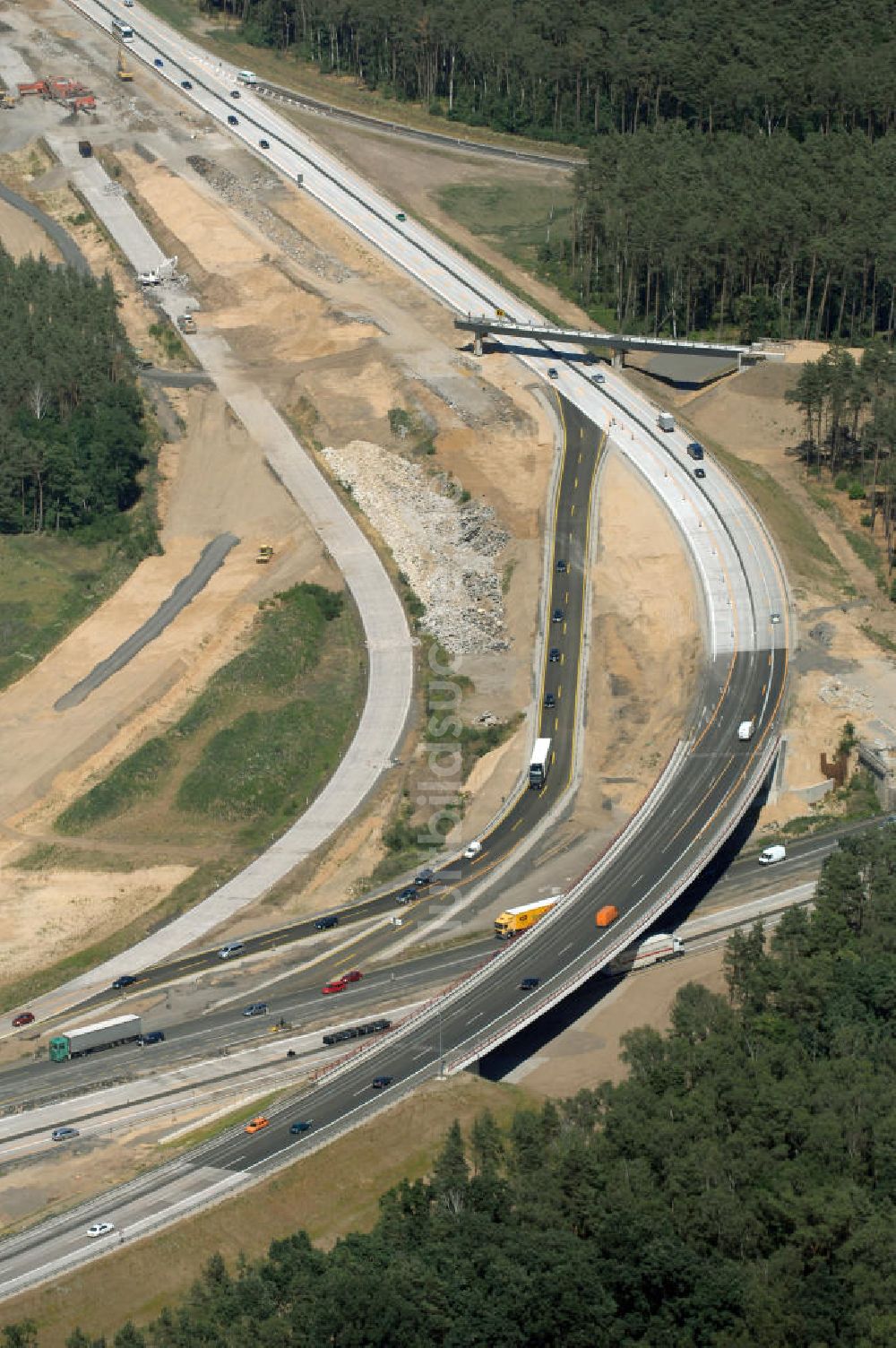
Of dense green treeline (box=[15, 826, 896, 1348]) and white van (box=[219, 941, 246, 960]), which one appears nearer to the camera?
dense green treeline (box=[15, 826, 896, 1348])

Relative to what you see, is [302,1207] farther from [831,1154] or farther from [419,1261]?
[831,1154]

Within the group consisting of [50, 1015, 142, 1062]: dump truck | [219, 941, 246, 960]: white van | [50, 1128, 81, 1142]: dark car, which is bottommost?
[50, 1128, 81, 1142]: dark car

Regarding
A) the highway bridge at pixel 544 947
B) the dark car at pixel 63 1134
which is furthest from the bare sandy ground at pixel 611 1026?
the dark car at pixel 63 1134

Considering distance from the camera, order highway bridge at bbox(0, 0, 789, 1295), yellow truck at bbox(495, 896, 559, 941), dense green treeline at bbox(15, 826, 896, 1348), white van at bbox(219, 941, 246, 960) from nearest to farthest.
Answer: dense green treeline at bbox(15, 826, 896, 1348), highway bridge at bbox(0, 0, 789, 1295), yellow truck at bbox(495, 896, 559, 941), white van at bbox(219, 941, 246, 960)

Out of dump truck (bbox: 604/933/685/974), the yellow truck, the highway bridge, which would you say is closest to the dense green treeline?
the highway bridge

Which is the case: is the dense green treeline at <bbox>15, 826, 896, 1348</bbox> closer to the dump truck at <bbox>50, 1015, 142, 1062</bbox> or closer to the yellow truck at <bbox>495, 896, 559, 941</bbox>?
the yellow truck at <bbox>495, 896, 559, 941</bbox>

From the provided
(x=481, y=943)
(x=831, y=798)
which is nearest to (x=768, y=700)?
(x=831, y=798)

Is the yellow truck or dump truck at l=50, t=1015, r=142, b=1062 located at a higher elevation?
the yellow truck
